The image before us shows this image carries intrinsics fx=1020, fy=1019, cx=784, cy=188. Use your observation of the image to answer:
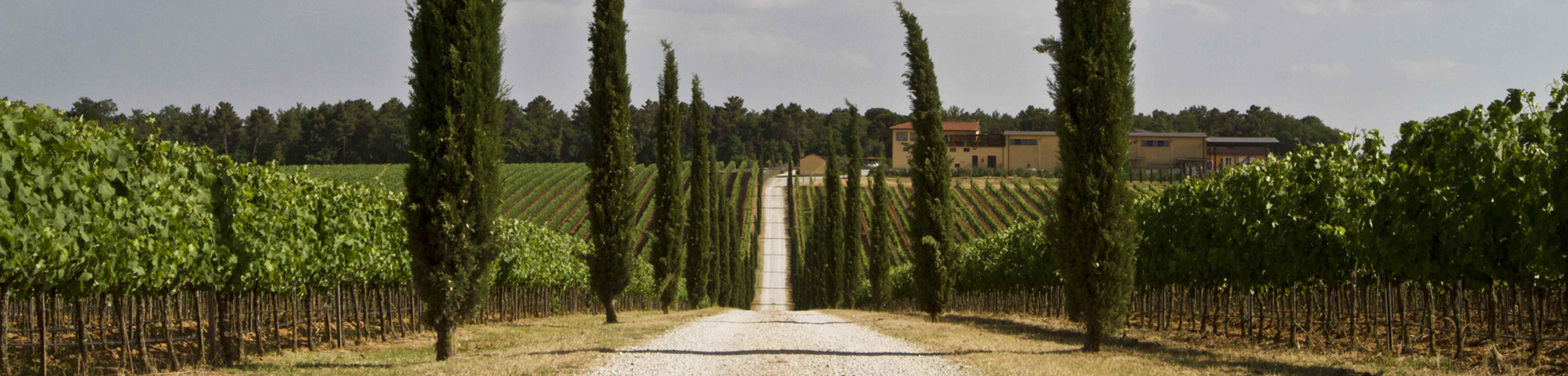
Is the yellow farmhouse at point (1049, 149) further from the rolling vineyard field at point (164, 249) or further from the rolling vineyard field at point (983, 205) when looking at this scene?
the rolling vineyard field at point (164, 249)

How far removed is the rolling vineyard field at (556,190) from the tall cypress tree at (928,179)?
39738mm

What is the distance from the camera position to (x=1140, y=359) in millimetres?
11586

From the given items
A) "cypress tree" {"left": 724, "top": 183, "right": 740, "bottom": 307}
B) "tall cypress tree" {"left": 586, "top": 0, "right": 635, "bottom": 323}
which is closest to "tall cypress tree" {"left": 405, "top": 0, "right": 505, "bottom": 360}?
"tall cypress tree" {"left": 586, "top": 0, "right": 635, "bottom": 323}

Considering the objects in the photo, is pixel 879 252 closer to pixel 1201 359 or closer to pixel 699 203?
pixel 699 203

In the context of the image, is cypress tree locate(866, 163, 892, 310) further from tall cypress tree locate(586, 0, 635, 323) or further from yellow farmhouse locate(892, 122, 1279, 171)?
yellow farmhouse locate(892, 122, 1279, 171)

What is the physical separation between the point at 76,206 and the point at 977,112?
170m

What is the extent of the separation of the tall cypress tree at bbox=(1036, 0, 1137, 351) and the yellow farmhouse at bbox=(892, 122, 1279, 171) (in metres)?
68.3

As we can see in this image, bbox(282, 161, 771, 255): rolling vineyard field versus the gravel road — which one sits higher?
bbox(282, 161, 771, 255): rolling vineyard field

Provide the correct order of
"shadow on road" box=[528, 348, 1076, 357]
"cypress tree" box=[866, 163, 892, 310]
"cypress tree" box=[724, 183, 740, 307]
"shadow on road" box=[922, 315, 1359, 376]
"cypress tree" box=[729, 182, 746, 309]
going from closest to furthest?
"shadow on road" box=[922, 315, 1359, 376], "shadow on road" box=[528, 348, 1076, 357], "cypress tree" box=[866, 163, 892, 310], "cypress tree" box=[724, 183, 740, 307], "cypress tree" box=[729, 182, 746, 309]

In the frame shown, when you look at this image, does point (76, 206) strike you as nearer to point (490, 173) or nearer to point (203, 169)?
point (203, 169)

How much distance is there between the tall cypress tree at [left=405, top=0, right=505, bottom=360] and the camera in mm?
10797

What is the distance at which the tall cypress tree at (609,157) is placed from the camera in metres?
21.4

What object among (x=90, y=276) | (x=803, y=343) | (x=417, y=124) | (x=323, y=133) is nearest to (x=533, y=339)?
(x=803, y=343)

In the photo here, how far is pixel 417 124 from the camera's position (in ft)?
35.5
